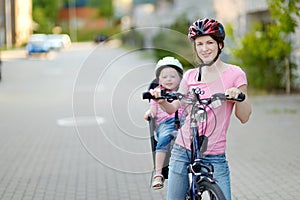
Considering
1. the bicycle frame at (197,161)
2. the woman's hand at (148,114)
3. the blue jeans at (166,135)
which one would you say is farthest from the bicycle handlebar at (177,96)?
the woman's hand at (148,114)

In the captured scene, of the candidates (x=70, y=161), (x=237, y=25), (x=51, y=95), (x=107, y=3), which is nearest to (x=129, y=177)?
(x=70, y=161)

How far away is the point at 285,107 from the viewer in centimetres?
1557

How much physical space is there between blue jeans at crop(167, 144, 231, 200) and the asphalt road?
911 mm

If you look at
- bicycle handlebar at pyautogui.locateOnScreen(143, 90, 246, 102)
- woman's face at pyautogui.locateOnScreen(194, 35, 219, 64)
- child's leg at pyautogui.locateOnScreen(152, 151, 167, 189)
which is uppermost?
woman's face at pyautogui.locateOnScreen(194, 35, 219, 64)

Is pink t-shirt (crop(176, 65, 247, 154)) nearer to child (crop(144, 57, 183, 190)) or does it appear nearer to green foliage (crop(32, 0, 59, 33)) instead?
child (crop(144, 57, 183, 190))

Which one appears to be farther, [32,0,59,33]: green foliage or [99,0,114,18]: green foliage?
[99,0,114,18]: green foliage

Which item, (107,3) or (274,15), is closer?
(274,15)

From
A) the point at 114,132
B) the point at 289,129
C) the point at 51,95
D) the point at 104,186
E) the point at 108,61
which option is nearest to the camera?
the point at 108,61

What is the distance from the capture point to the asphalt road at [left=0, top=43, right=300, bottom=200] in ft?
17.5

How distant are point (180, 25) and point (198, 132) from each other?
1035 inches

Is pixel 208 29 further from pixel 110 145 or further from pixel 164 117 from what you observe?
pixel 110 145

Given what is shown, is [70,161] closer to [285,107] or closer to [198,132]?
[198,132]

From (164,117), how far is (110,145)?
10.2 ft

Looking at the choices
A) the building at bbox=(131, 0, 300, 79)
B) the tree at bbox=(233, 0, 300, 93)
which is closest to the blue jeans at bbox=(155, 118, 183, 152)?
the building at bbox=(131, 0, 300, 79)
